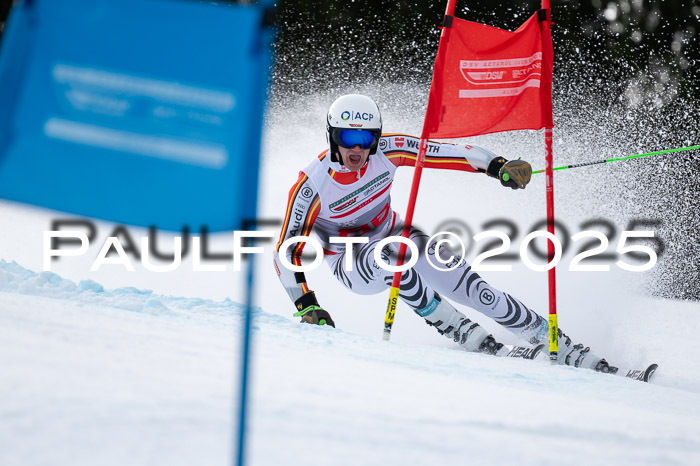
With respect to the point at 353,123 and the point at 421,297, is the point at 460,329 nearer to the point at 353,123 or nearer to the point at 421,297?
the point at 421,297

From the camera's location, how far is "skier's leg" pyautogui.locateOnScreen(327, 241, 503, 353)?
5094 millimetres

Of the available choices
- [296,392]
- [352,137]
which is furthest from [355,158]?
[296,392]

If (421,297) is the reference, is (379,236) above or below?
above

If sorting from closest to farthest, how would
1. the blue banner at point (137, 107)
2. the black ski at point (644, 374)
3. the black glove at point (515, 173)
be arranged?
the blue banner at point (137, 107) < the black glove at point (515, 173) < the black ski at point (644, 374)

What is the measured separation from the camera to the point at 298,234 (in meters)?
5.04

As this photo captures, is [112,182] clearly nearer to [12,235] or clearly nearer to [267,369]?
[267,369]

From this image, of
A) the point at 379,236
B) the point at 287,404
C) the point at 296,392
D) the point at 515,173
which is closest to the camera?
the point at 287,404

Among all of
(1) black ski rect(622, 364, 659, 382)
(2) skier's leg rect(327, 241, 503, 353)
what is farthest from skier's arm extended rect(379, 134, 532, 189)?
(1) black ski rect(622, 364, 659, 382)

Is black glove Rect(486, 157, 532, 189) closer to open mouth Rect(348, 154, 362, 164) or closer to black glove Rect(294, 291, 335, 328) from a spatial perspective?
open mouth Rect(348, 154, 362, 164)

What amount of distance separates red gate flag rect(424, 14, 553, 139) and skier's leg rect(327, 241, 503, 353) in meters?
1.02

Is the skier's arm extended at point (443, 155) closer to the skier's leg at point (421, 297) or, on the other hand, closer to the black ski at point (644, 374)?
the skier's leg at point (421, 297)

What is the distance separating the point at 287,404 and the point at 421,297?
2709 millimetres

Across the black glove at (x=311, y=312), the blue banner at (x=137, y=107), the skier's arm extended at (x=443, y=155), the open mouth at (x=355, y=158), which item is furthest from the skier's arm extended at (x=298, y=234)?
the blue banner at (x=137, y=107)

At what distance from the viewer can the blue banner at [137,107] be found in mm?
1896
